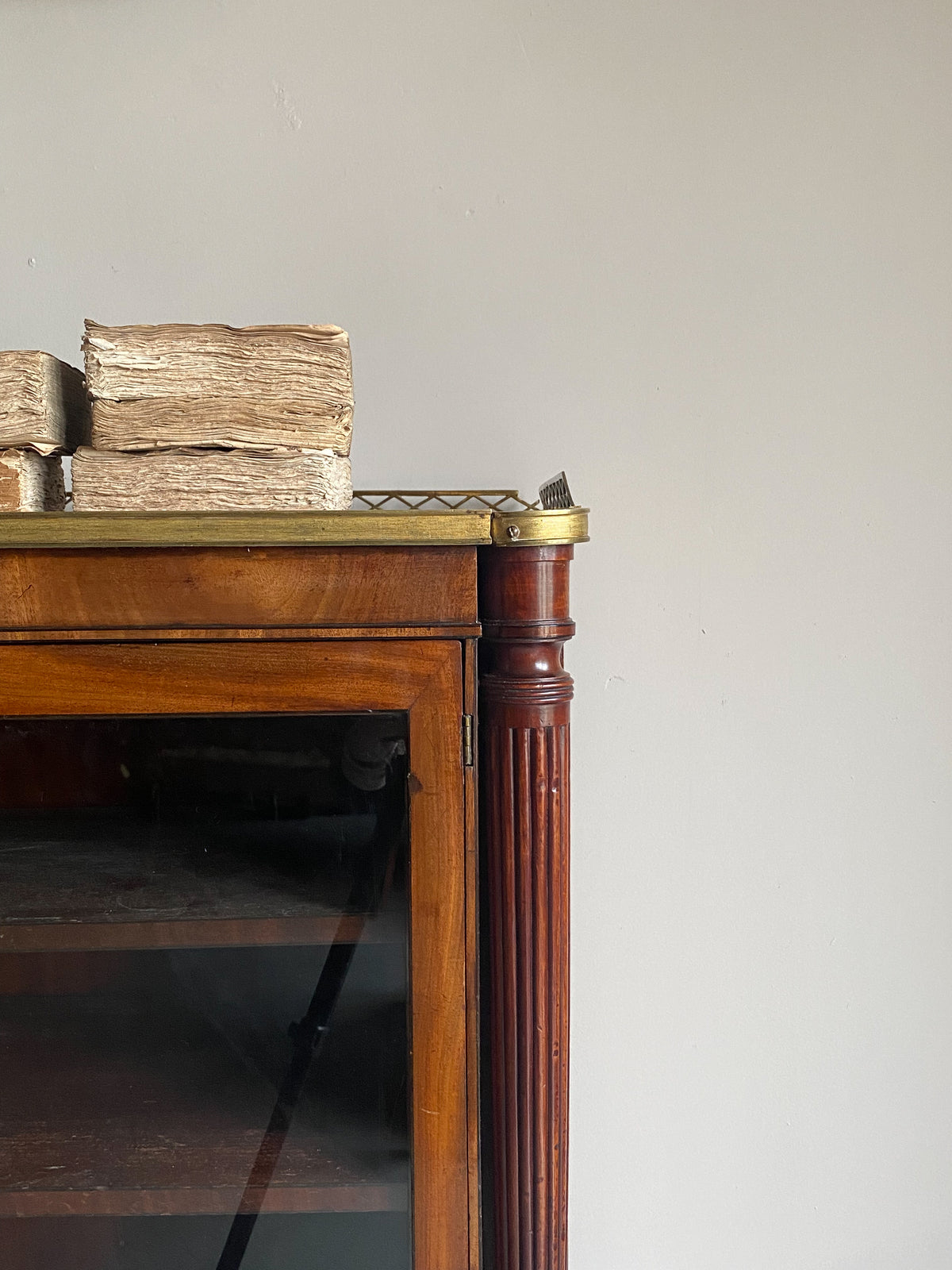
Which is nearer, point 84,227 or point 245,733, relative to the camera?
point 245,733

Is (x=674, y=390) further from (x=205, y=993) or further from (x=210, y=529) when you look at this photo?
(x=205, y=993)

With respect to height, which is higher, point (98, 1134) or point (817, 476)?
point (817, 476)

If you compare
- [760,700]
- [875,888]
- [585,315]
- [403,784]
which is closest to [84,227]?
[585,315]

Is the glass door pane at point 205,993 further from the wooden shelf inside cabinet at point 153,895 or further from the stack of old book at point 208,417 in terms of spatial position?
the stack of old book at point 208,417

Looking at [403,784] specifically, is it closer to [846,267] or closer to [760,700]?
[760,700]

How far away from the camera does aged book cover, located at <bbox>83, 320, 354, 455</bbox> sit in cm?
49

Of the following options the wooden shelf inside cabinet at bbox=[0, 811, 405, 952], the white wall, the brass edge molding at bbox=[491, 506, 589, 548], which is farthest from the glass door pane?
the white wall

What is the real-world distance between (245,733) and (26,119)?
1.74 ft

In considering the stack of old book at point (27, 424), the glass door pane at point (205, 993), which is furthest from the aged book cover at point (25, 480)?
the glass door pane at point (205, 993)

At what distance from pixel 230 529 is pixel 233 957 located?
8.7 inches

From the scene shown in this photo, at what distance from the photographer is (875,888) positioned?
79 cm

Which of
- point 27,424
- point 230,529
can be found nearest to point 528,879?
point 230,529

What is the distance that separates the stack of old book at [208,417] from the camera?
1.61 ft

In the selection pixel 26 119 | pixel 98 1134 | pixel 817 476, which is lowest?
pixel 98 1134
